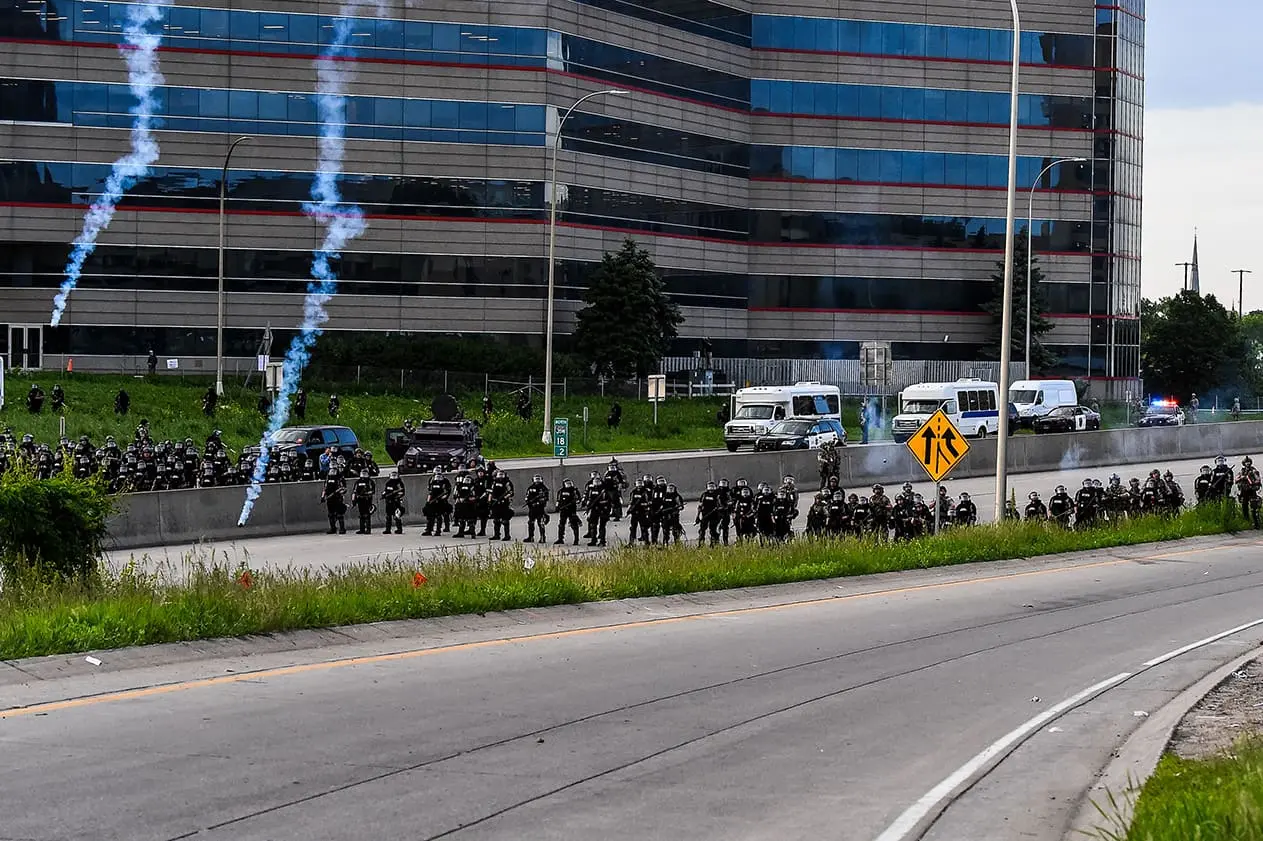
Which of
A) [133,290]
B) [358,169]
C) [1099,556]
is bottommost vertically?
[1099,556]

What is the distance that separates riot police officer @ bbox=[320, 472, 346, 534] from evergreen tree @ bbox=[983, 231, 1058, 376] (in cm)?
5290

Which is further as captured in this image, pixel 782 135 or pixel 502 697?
pixel 782 135

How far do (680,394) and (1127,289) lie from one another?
32.1 m

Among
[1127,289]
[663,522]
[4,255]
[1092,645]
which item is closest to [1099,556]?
[663,522]

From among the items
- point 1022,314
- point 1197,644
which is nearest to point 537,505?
point 1197,644

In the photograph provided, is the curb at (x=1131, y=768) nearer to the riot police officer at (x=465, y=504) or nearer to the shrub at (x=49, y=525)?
the shrub at (x=49, y=525)

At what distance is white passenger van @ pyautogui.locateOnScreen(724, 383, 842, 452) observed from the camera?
5166 cm

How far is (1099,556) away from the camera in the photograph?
30.6m

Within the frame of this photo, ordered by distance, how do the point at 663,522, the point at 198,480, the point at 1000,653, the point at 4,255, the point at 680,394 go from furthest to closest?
1. the point at 680,394
2. the point at 4,255
3. the point at 198,480
4. the point at 663,522
5. the point at 1000,653

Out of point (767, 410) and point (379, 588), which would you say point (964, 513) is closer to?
point (767, 410)

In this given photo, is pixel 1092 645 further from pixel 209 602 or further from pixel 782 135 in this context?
pixel 782 135

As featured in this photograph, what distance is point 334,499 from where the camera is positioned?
1244 inches

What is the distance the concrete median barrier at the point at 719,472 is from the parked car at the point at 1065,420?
6343mm

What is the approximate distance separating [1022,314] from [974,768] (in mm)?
71000
